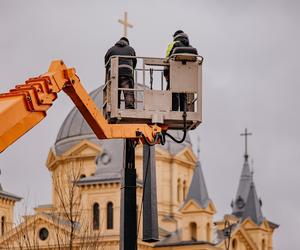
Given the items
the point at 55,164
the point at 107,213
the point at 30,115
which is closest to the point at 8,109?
the point at 30,115

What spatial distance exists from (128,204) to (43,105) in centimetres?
344

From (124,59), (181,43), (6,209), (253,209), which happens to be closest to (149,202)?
(124,59)

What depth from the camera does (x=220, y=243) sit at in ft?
295

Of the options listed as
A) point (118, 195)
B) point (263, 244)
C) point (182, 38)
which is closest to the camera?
point (182, 38)

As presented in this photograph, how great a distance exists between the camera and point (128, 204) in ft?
48.7

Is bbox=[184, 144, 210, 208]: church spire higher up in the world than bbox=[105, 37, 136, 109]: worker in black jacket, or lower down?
higher up

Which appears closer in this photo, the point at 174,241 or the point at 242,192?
the point at 174,241

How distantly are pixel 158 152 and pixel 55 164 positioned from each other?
7.64 m

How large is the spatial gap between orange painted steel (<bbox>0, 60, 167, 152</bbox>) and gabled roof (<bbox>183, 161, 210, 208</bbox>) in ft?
237

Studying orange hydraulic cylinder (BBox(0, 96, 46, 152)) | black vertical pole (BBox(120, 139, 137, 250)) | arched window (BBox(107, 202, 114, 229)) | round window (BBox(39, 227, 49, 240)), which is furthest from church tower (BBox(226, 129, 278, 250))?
orange hydraulic cylinder (BBox(0, 96, 46, 152))

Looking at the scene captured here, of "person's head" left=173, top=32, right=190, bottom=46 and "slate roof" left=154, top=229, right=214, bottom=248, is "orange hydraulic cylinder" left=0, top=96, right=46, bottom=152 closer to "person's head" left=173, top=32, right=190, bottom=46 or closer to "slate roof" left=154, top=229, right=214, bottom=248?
"person's head" left=173, top=32, right=190, bottom=46

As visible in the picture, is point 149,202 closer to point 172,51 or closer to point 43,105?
point 172,51

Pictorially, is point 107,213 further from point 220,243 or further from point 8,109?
point 8,109

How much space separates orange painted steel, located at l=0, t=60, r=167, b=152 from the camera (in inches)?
434
